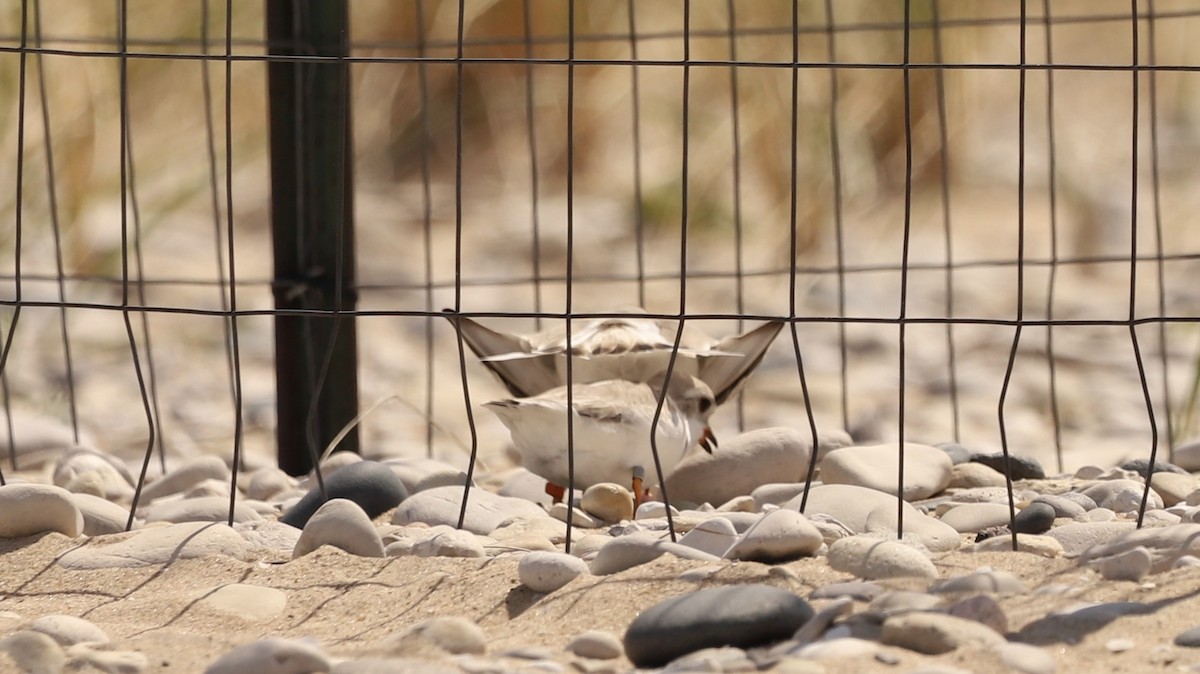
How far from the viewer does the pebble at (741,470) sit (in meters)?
3.26

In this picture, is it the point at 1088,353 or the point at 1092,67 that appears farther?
the point at 1088,353

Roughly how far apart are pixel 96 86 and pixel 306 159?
3725 mm

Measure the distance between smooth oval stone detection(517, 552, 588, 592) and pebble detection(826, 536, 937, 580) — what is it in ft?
1.31

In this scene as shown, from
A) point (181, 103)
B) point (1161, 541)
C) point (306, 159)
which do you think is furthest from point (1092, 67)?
point (181, 103)

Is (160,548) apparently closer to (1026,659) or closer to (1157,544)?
(1026,659)

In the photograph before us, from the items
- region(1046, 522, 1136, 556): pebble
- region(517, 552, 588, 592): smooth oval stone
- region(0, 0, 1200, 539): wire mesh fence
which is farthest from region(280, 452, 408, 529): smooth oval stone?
region(0, 0, 1200, 539): wire mesh fence

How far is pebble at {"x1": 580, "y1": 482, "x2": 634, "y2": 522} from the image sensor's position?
116 inches

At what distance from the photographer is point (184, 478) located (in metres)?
3.52

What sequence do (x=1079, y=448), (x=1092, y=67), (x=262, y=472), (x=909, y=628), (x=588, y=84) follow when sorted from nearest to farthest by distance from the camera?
1. (x=909, y=628)
2. (x=1092, y=67)
3. (x=262, y=472)
4. (x=1079, y=448)
5. (x=588, y=84)

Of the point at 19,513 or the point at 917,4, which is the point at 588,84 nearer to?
the point at 917,4

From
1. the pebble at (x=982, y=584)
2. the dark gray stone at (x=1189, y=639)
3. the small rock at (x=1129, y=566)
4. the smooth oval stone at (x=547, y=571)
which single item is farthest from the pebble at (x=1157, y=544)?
the smooth oval stone at (x=547, y=571)

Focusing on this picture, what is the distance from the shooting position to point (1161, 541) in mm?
2389

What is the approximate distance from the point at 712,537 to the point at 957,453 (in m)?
1.13

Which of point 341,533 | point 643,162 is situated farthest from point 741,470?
point 643,162
